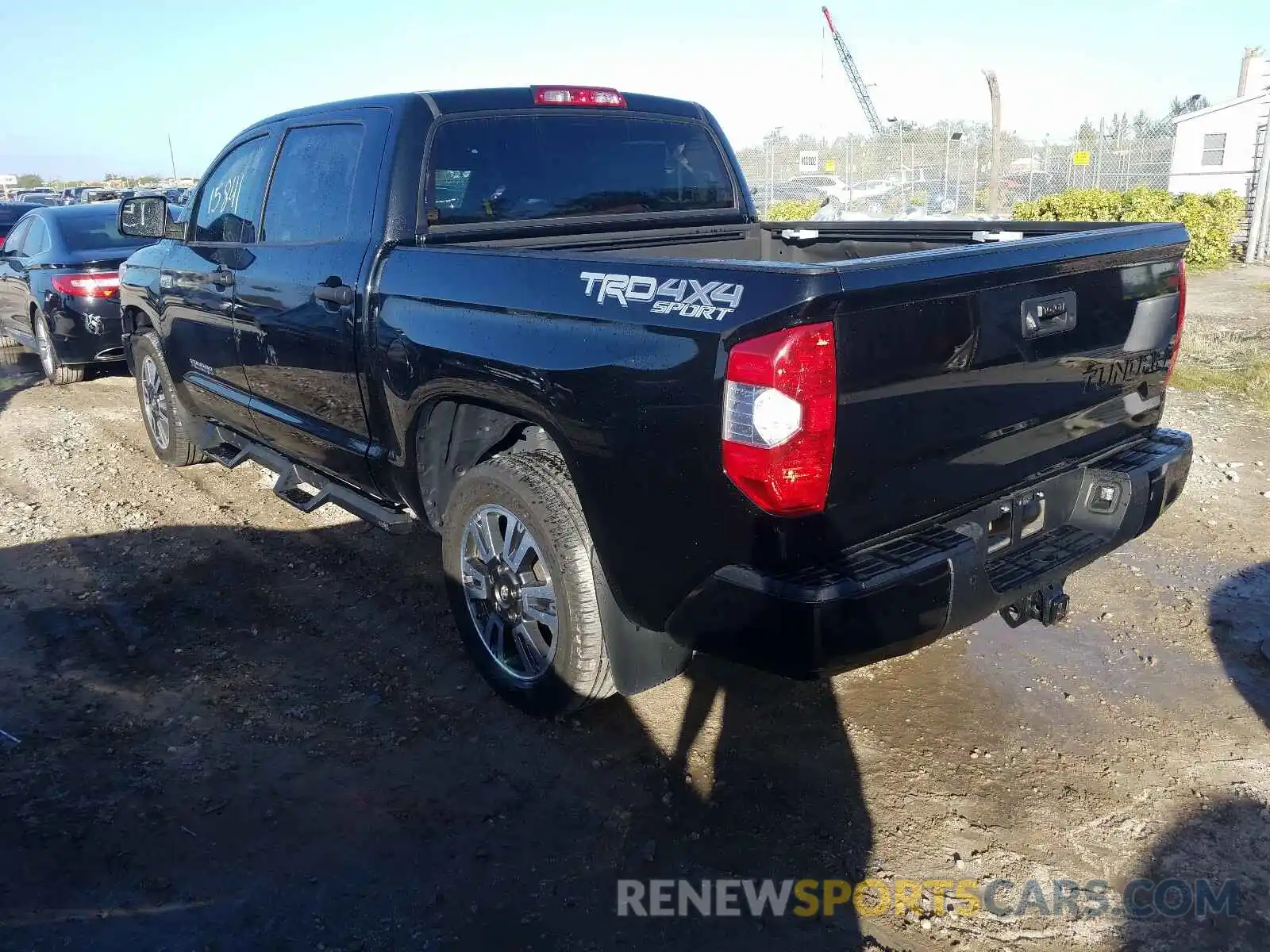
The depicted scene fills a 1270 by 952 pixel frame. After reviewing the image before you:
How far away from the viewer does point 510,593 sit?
3492mm

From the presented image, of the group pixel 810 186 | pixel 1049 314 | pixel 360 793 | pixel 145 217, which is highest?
pixel 810 186

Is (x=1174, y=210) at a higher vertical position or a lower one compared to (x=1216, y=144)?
lower

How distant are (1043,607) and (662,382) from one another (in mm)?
1564

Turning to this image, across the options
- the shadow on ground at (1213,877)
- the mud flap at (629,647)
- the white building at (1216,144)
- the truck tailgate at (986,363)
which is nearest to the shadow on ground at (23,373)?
the mud flap at (629,647)

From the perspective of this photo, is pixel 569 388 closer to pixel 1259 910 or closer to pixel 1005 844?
pixel 1005 844

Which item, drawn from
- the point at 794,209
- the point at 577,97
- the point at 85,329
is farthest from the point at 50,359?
the point at 794,209

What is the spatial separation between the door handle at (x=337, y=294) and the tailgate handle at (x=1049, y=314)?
7.58 feet

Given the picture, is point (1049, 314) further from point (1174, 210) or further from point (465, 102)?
point (1174, 210)

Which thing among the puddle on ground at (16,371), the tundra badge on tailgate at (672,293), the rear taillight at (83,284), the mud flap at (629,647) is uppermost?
the tundra badge on tailgate at (672,293)

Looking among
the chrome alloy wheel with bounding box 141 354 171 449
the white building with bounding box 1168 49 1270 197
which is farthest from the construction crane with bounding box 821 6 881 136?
the chrome alloy wheel with bounding box 141 354 171 449

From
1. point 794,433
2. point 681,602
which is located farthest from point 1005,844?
point 794,433

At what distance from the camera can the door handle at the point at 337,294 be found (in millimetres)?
3730

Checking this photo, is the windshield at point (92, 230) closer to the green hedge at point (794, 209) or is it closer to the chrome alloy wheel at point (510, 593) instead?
the chrome alloy wheel at point (510, 593)

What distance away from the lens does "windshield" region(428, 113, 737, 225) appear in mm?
3873
